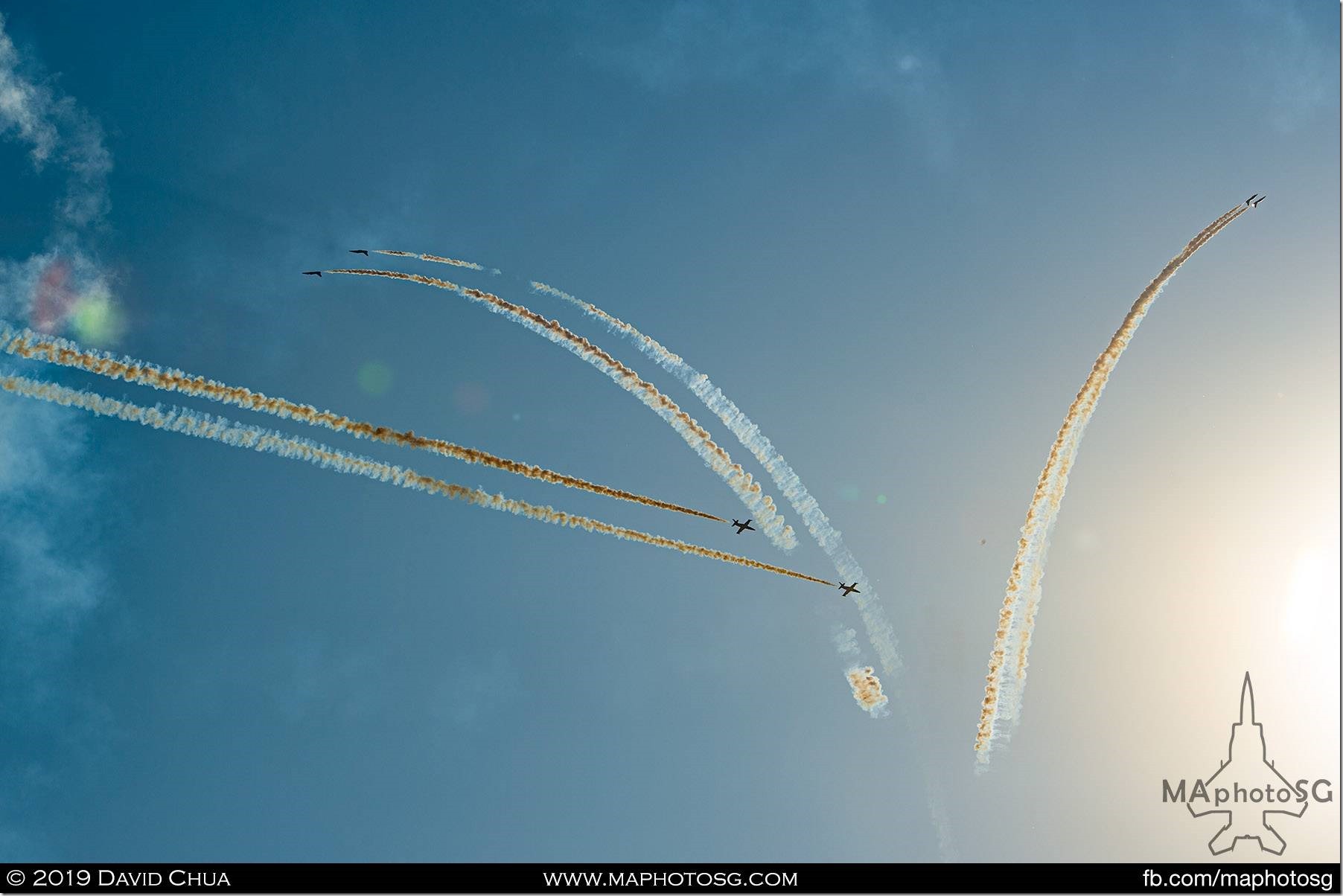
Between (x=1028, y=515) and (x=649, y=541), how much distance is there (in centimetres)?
1878

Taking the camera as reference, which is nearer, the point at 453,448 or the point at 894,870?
the point at 894,870

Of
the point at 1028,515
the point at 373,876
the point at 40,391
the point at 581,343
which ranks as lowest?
the point at 373,876

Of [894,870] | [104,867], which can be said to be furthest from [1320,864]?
[104,867]

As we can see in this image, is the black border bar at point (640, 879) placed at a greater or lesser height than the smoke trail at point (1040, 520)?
lesser

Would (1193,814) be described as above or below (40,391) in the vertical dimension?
below

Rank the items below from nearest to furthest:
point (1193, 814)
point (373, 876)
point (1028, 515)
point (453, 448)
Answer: point (373, 876)
point (1193, 814)
point (453, 448)
point (1028, 515)

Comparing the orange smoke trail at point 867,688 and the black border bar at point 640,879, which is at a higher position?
the orange smoke trail at point 867,688

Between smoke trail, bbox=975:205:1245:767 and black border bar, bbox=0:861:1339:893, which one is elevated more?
smoke trail, bbox=975:205:1245:767

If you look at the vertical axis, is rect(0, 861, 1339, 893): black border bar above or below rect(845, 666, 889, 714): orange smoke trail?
below

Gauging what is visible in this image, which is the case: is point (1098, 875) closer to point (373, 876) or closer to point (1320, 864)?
point (1320, 864)

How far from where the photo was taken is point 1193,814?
27875mm

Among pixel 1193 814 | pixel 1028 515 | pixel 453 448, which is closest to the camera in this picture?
pixel 1193 814

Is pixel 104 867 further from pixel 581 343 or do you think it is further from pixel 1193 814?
pixel 1193 814

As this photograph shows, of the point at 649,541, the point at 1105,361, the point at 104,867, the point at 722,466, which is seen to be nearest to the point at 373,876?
the point at 104,867
